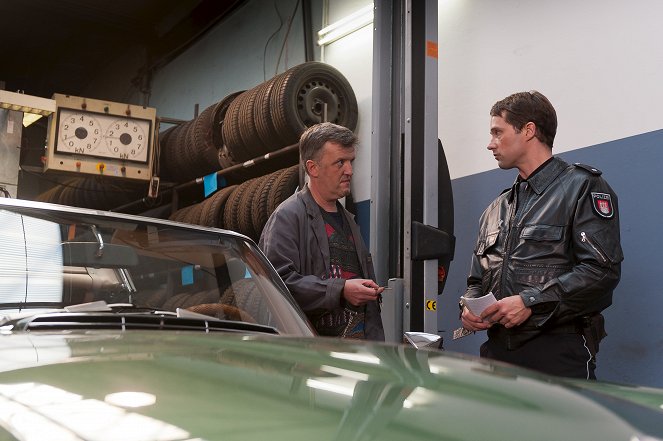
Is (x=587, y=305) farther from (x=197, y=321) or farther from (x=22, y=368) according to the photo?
(x=22, y=368)

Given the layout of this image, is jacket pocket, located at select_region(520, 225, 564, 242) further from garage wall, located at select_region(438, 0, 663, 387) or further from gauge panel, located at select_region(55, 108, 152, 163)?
gauge panel, located at select_region(55, 108, 152, 163)

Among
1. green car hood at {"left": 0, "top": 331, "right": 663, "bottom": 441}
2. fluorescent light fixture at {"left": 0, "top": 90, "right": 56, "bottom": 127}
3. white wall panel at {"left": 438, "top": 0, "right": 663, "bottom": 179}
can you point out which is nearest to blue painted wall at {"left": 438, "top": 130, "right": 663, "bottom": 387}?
white wall panel at {"left": 438, "top": 0, "right": 663, "bottom": 179}

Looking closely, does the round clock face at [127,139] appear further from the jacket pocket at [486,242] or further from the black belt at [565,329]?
the black belt at [565,329]

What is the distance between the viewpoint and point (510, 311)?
259 cm

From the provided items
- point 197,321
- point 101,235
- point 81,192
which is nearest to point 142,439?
point 197,321

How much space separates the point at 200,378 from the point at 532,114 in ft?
6.84

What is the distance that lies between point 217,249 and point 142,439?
5.19ft

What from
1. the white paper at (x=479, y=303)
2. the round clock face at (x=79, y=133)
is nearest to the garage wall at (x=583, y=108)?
the white paper at (x=479, y=303)

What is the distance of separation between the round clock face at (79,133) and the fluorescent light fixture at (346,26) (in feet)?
6.92

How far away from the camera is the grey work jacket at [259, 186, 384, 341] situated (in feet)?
9.27

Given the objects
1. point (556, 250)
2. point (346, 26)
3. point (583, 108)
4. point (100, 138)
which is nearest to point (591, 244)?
point (556, 250)

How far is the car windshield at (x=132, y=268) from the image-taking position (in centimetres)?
187

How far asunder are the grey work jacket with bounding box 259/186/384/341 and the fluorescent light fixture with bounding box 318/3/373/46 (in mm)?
3155

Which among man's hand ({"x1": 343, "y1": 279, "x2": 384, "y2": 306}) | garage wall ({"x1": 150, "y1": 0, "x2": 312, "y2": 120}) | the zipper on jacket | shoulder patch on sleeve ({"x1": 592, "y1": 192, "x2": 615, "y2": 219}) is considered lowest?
man's hand ({"x1": 343, "y1": 279, "x2": 384, "y2": 306})
